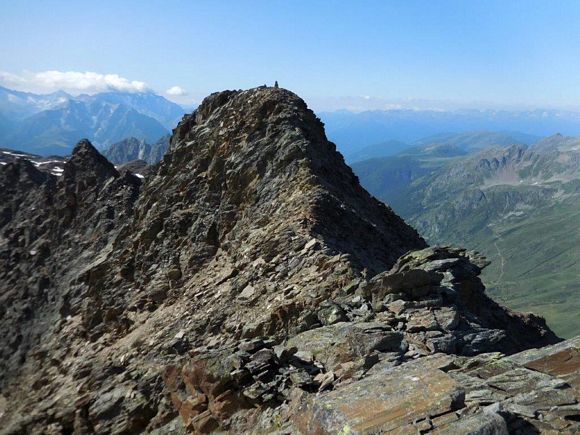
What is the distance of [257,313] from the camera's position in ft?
112

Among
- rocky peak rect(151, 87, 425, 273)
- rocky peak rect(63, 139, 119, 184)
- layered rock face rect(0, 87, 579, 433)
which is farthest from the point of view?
rocky peak rect(63, 139, 119, 184)

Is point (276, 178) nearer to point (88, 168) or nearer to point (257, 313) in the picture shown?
point (257, 313)

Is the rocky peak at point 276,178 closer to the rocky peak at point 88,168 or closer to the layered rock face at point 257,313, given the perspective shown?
the layered rock face at point 257,313

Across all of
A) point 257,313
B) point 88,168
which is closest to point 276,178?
point 257,313

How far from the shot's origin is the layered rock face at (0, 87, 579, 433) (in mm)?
18391

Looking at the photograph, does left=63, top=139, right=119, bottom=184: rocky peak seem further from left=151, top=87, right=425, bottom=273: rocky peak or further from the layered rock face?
left=151, top=87, right=425, bottom=273: rocky peak

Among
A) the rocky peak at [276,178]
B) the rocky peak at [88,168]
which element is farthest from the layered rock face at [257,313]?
the rocky peak at [88,168]

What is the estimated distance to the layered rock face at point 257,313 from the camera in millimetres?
18391

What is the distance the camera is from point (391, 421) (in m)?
14.7

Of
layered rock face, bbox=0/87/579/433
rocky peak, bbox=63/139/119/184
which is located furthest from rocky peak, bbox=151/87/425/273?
rocky peak, bbox=63/139/119/184

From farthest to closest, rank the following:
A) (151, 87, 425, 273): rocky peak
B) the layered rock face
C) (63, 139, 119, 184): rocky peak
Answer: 1. (63, 139, 119, 184): rocky peak
2. (151, 87, 425, 273): rocky peak
3. the layered rock face

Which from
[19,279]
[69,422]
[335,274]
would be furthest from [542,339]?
[19,279]

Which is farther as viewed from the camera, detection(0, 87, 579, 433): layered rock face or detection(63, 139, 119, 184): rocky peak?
detection(63, 139, 119, 184): rocky peak

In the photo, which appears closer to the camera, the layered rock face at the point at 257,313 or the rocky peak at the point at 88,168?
the layered rock face at the point at 257,313
